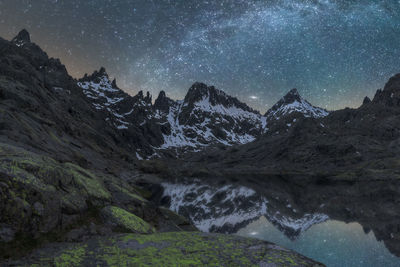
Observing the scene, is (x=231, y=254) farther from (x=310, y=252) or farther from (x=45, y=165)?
(x=310, y=252)

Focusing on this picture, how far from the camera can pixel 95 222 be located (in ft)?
41.1

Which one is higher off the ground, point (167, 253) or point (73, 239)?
point (167, 253)

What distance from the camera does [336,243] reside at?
2748cm

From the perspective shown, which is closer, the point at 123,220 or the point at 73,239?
the point at 73,239

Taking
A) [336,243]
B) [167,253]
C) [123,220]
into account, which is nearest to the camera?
[167,253]

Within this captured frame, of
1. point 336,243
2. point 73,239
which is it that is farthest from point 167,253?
point 336,243

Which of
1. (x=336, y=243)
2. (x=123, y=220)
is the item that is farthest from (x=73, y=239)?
(x=336, y=243)

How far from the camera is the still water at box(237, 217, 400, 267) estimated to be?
880 inches

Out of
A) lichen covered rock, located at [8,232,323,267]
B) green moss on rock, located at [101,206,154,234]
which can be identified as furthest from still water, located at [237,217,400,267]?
green moss on rock, located at [101,206,154,234]

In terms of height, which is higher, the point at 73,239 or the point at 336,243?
the point at 336,243

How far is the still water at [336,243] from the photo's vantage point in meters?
22.3

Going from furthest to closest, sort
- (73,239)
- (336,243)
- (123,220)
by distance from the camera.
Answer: (336,243) → (123,220) → (73,239)

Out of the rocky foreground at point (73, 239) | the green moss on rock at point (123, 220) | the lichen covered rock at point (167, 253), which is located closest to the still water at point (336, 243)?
the lichen covered rock at point (167, 253)

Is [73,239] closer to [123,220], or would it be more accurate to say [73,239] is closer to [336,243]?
[123,220]
